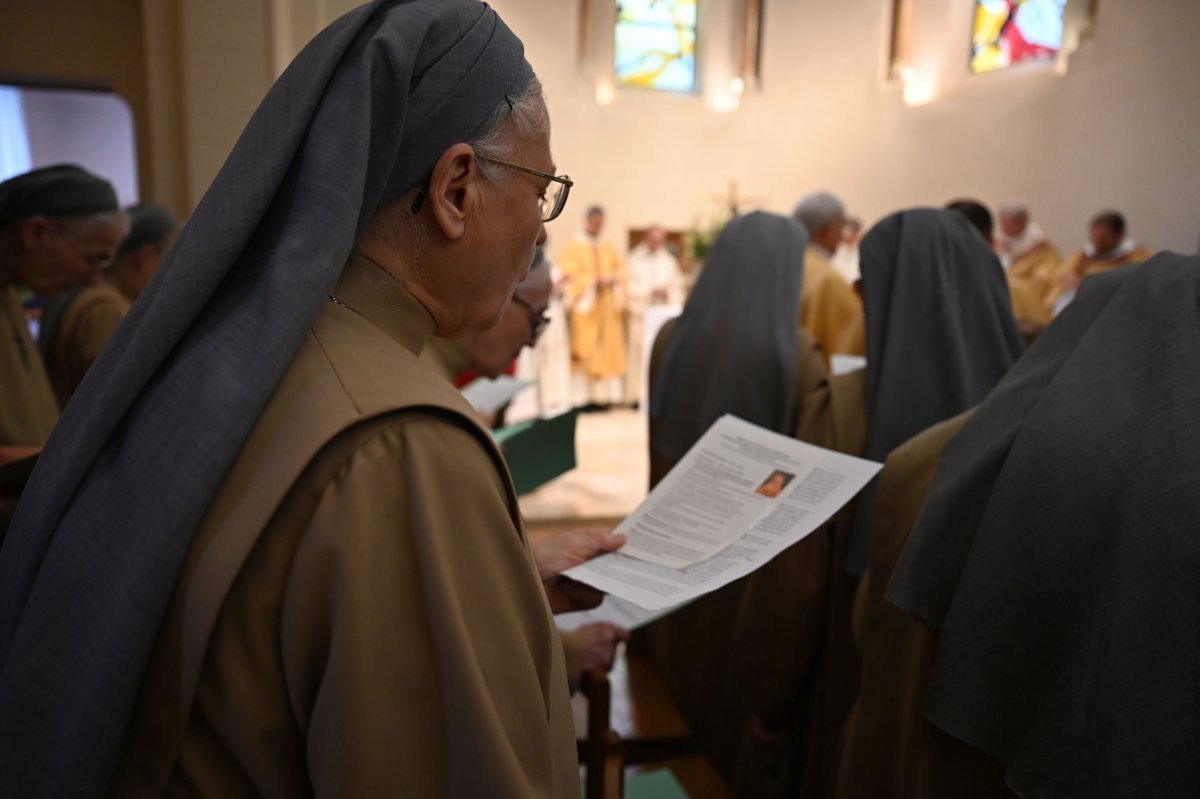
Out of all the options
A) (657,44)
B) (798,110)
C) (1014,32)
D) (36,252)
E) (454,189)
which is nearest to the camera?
(454,189)

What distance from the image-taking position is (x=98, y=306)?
10.4 feet

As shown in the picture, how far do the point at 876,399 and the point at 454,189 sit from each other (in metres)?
1.64

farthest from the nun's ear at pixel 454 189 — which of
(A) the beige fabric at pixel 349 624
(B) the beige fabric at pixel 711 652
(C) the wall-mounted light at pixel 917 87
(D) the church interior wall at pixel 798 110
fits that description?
(C) the wall-mounted light at pixel 917 87

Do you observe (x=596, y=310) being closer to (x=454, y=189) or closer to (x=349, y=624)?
(x=454, y=189)

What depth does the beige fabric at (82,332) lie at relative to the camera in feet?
10.3

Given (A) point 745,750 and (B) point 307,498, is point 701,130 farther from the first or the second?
(B) point 307,498

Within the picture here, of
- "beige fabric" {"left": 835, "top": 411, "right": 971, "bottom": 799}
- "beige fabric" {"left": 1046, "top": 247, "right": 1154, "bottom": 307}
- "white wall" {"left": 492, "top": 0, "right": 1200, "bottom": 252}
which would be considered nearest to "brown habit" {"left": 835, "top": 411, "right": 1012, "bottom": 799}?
"beige fabric" {"left": 835, "top": 411, "right": 971, "bottom": 799}

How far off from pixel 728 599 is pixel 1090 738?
1.91 m

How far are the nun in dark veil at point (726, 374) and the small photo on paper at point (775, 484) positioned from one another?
1372mm

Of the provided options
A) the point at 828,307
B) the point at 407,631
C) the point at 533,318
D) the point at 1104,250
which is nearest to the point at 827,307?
the point at 828,307

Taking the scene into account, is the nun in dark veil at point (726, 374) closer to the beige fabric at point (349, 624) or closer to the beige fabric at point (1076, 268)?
the beige fabric at point (349, 624)

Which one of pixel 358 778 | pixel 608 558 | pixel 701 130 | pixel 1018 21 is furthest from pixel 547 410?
pixel 358 778

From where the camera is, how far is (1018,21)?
9922 millimetres

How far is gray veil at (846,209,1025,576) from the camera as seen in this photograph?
89.9 inches
